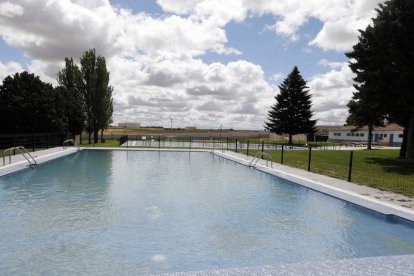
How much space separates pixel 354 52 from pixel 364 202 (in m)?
20.1

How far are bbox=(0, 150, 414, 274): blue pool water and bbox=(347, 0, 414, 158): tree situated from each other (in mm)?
14641

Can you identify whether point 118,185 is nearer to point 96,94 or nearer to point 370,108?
point 370,108

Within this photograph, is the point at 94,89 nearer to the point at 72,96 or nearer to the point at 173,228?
the point at 72,96

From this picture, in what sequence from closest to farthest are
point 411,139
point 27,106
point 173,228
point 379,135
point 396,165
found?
point 173,228 → point 396,165 → point 411,139 → point 27,106 → point 379,135

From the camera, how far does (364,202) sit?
10.6 m

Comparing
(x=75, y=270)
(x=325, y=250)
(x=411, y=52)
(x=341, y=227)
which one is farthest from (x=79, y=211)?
(x=411, y=52)

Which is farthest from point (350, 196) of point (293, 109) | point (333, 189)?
point (293, 109)

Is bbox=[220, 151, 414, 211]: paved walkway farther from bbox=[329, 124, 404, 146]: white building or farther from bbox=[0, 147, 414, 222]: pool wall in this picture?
bbox=[329, 124, 404, 146]: white building

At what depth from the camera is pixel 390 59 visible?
24.3 meters

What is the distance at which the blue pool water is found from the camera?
6.69 m

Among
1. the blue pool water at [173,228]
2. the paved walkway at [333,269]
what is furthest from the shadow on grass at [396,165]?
the paved walkway at [333,269]

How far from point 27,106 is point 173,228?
29.4 meters

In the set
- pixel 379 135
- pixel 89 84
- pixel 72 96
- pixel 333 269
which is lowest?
pixel 333 269

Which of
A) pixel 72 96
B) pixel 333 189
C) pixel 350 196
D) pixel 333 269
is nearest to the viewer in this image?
pixel 333 269
